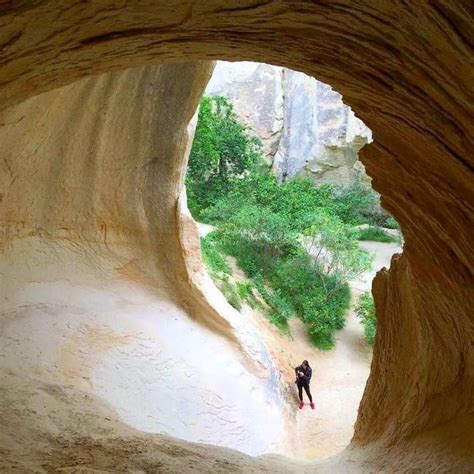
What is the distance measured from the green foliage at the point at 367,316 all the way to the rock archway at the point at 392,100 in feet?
27.2

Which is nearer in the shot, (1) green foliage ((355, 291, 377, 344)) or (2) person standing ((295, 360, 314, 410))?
(2) person standing ((295, 360, 314, 410))

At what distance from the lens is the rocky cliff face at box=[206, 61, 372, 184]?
22.5 meters

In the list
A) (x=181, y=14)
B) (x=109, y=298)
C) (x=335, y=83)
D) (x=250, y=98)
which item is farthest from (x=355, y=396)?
(x=250, y=98)

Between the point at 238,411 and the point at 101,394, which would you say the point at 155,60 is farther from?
the point at 238,411

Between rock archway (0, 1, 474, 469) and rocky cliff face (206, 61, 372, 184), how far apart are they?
17853 mm

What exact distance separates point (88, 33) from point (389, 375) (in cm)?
369

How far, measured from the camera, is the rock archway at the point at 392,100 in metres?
1.99

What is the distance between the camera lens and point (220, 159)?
18.3 meters

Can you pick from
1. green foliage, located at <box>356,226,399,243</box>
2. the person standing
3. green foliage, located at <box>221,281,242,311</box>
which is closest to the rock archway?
the person standing

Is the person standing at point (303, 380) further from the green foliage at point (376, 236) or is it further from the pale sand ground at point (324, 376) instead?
the green foliage at point (376, 236)

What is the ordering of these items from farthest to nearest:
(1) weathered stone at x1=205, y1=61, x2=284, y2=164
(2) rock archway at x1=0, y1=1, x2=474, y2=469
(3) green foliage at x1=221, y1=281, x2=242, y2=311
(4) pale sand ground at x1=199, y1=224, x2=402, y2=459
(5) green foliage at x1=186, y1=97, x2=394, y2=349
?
(1) weathered stone at x1=205, y1=61, x2=284, y2=164
(5) green foliage at x1=186, y1=97, x2=394, y2=349
(3) green foliage at x1=221, y1=281, x2=242, y2=311
(4) pale sand ground at x1=199, y1=224, x2=402, y2=459
(2) rock archway at x1=0, y1=1, x2=474, y2=469

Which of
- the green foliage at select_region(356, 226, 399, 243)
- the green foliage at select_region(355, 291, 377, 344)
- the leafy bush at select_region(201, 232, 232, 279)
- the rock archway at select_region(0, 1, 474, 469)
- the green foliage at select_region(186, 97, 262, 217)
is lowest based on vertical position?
the rock archway at select_region(0, 1, 474, 469)

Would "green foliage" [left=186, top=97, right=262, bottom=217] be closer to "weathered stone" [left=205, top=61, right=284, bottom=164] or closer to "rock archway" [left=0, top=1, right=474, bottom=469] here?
"weathered stone" [left=205, top=61, right=284, bottom=164]

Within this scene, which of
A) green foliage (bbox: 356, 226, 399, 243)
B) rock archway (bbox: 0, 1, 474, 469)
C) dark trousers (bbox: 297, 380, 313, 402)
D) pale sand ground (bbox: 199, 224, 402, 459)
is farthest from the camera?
green foliage (bbox: 356, 226, 399, 243)
